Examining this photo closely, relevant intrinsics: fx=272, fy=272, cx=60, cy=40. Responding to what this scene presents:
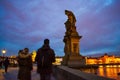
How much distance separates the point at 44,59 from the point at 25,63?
285 centimetres

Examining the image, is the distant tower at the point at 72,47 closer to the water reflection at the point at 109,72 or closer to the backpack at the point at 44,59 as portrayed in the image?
the water reflection at the point at 109,72

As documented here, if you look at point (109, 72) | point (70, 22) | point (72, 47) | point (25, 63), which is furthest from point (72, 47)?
point (109, 72)

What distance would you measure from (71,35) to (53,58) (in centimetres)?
2173

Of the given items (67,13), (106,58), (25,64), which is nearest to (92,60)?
(106,58)

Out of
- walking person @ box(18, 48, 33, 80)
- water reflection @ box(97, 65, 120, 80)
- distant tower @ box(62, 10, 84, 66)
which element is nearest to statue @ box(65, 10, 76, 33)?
distant tower @ box(62, 10, 84, 66)

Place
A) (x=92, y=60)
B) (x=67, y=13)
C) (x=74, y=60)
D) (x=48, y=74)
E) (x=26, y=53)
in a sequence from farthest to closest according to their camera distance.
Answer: (x=92, y=60) → (x=67, y=13) → (x=74, y=60) → (x=26, y=53) → (x=48, y=74)

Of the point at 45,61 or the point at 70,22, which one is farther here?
the point at 70,22

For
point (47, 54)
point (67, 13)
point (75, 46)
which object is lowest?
point (47, 54)

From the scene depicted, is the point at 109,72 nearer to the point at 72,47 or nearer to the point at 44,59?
the point at 72,47

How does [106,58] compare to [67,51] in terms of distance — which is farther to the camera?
[106,58]

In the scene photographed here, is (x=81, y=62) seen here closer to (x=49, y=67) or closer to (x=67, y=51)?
(x=67, y=51)

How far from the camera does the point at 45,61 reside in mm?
10023

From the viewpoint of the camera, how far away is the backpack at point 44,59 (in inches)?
394

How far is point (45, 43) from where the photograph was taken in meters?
10.2
